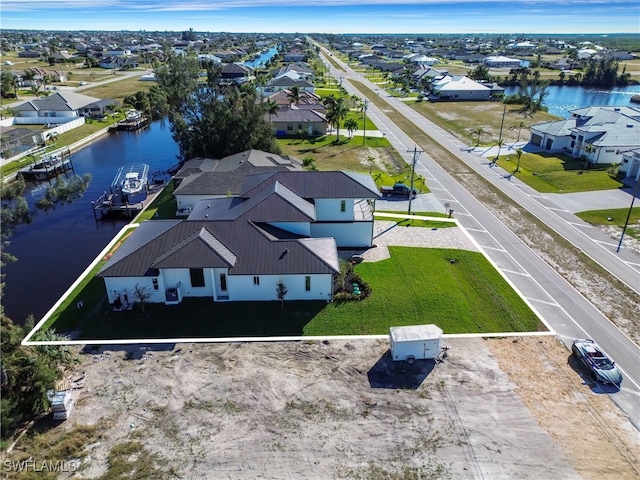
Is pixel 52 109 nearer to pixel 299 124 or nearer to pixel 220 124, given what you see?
pixel 299 124

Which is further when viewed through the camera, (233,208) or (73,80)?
(73,80)

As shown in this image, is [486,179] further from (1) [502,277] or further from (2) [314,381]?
(2) [314,381]

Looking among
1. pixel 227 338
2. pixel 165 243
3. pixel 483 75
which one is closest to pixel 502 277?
Answer: pixel 227 338

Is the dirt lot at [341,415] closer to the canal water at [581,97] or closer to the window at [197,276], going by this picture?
the window at [197,276]

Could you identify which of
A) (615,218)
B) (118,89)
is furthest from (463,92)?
(118,89)

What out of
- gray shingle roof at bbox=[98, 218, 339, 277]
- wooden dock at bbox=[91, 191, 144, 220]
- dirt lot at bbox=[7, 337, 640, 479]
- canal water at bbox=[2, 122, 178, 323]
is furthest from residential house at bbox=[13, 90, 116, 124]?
dirt lot at bbox=[7, 337, 640, 479]
